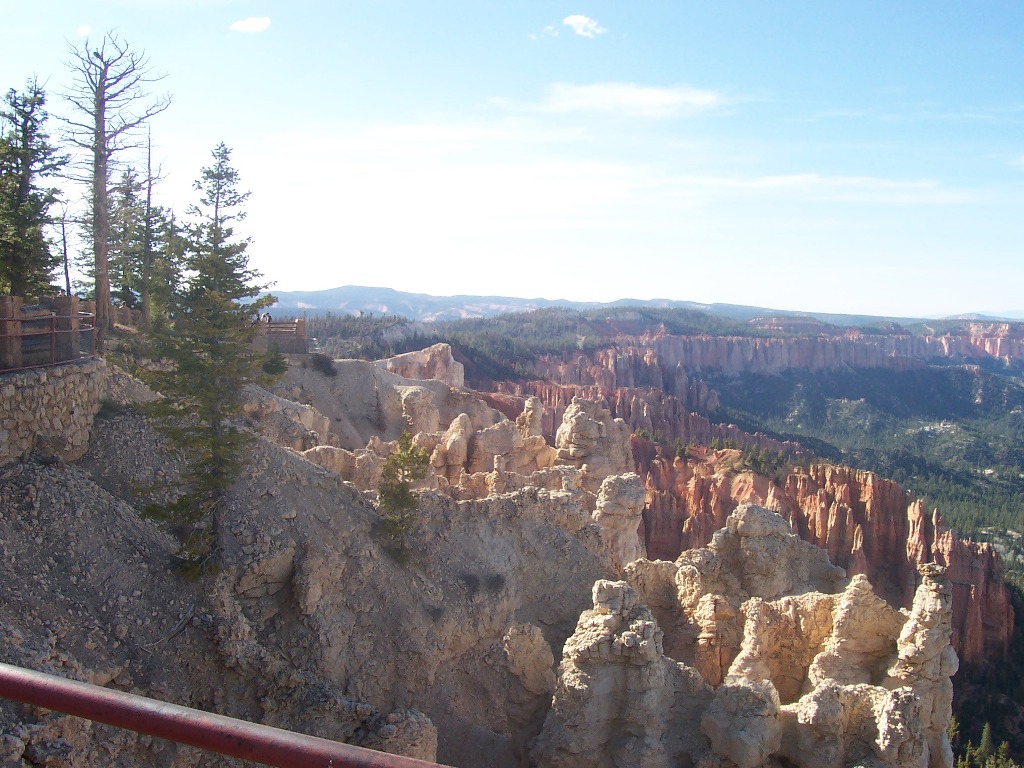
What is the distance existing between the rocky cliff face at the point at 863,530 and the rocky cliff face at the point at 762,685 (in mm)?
30430

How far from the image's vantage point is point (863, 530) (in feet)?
151

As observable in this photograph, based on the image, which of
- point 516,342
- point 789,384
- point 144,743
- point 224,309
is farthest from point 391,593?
point 789,384

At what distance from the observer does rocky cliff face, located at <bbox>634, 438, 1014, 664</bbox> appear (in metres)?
40.0

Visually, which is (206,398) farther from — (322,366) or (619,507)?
(322,366)

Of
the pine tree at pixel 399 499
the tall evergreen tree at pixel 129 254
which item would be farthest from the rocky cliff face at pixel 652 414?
the pine tree at pixel 399 499

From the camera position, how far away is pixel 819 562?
60.0 ft

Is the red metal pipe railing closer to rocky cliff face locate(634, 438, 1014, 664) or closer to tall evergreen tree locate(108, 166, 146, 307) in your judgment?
tall evergreen tree locate(108, 166, 146, 307)

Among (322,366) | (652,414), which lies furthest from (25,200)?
(652,414)

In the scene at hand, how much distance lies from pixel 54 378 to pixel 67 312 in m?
2.47

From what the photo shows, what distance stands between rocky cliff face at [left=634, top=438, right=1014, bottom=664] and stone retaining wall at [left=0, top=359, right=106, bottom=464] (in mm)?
36606

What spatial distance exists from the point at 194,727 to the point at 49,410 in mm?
11411

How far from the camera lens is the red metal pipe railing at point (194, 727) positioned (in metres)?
2.50

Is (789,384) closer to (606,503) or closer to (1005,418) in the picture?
(1005,418)

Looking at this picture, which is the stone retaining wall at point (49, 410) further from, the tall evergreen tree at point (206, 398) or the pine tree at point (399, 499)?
the pine tree at point (399, 499)
